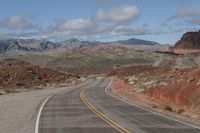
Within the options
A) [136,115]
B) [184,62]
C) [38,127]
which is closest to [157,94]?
[136,115]

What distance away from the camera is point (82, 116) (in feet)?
91.0

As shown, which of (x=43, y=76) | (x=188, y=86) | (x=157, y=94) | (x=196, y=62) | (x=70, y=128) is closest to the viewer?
(x=70, y=128)

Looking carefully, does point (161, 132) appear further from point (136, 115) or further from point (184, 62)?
point (184, 62)

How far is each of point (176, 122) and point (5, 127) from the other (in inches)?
→ 351

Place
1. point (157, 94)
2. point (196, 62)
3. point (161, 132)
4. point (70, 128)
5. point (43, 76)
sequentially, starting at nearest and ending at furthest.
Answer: point (161, 132) < point (70, 128) < point (157, 94) < point (43, 76) < point (196, 62)

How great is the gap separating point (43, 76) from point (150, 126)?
86.8m

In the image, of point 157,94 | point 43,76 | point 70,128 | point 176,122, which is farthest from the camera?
point 43,76

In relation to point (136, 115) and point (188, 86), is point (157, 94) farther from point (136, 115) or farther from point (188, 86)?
point (136, 115)

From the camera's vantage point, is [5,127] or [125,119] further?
[125,119]

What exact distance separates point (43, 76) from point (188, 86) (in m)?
61.8

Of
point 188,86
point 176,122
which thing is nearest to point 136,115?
point 176,122

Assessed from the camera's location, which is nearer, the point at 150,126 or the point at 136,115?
the point at 150,126

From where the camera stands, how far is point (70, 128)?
21.7 m

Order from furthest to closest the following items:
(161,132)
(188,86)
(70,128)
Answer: (188,86) → (70,128) → (161,132)
